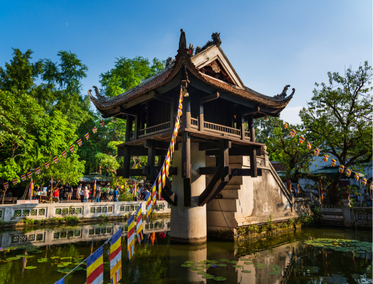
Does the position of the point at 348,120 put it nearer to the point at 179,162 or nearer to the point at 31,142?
the point at 179,162

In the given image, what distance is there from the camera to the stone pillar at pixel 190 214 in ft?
33.3

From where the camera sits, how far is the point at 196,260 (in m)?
8.02

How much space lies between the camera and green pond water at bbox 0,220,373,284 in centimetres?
648

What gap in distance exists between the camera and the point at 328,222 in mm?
16484

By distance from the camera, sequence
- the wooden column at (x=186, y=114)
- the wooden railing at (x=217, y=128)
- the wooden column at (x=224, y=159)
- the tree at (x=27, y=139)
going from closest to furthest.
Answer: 1. the wooden column at (x=186, y=114)
2. the wooden column at (x=224, y=159)
3. the wooden railing at (x=217, y=128)
4. the tree at (x=27, y=139)

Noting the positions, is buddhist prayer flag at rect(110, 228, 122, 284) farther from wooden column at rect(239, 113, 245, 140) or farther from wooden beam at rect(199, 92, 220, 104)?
wooden column at rect(239, 113, 245, 140)

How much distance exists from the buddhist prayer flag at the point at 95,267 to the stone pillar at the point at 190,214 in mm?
6835

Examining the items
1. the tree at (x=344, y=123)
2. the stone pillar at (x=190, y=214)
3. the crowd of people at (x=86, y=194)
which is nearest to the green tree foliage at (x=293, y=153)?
the tree at (x=344, y=123)

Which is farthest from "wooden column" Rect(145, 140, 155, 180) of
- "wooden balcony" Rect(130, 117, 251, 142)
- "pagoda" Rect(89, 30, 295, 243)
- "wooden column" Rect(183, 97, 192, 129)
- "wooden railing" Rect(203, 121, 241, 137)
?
"wooden railing" Rect(203, 121, 241, 137)

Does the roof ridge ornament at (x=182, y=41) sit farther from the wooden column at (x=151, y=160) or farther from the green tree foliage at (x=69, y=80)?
the green tree foliage at (x=69, y=80)

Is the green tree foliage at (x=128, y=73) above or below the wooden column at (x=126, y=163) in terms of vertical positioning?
above

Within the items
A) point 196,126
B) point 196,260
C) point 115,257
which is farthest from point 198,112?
point 115,257

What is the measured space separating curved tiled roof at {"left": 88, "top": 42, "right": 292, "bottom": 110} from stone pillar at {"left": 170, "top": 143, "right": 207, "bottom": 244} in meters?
2.89

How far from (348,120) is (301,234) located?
822cm
